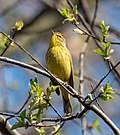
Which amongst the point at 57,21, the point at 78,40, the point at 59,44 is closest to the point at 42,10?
the point at 57,21

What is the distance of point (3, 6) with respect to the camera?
920 cm

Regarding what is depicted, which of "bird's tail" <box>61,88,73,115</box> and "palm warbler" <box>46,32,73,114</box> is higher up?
"palm warbler" <box>46,32,73,114</box>

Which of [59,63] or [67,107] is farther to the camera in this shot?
[59,63]

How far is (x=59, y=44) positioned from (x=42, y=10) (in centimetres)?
383

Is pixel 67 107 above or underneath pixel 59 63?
underneath

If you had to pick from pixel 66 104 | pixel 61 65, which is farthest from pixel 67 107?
pixel 61 65

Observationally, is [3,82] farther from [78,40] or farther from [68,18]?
[78,40]

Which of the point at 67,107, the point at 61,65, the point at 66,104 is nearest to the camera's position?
the point at 67,107

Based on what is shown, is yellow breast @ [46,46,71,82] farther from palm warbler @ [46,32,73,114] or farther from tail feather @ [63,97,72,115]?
tail feather @ [63,97,72,115]

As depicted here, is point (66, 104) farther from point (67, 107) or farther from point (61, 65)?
point (61, 65)

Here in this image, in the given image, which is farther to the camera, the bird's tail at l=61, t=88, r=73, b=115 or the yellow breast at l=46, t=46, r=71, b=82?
the yellow breast at l=46, t=46, r=71, b=82

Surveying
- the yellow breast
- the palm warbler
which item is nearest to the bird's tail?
the palm warbler

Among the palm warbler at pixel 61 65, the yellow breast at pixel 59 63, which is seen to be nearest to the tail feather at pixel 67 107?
the palm warbler at pixel 61 65

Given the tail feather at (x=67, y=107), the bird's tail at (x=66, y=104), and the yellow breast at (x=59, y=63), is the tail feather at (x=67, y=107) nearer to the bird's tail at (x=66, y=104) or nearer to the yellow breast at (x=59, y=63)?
the bird's tail at (x=66, y=104)
